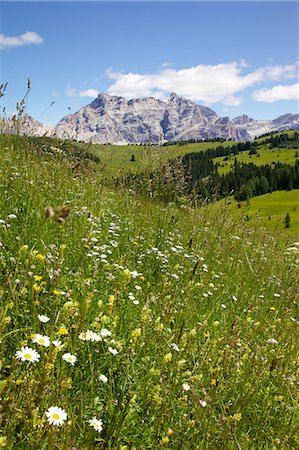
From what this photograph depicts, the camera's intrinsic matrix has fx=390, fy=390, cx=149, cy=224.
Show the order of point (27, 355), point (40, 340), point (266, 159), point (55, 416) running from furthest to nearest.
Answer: point (266, 159) → point (40, 340) → point (27, 355) → point (55, 416)

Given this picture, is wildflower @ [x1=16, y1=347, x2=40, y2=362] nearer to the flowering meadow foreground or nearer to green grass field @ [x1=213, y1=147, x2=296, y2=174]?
the flowering meadow foreground

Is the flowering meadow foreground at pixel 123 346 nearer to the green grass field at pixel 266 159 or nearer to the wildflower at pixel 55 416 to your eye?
the wildflower at pixel 55 416

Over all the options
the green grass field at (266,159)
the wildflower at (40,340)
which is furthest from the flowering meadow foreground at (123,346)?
the green grass field at (266,159)

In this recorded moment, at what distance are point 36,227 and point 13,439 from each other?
2863 millimetres

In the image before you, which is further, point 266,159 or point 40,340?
point 266,159

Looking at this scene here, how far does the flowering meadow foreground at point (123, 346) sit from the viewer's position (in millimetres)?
2186

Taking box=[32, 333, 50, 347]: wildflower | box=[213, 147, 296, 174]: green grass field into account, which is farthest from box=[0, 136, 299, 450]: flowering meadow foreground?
box=[213, 147, 296, 174]: green grass field

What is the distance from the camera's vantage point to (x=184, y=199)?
7.61 metres

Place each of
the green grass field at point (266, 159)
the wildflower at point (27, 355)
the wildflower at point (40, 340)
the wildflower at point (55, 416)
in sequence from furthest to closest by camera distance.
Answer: the green grass field at point (266, 159) < the wildflower at point (40, 340) < the wildflower at point (27, 355) < the wildflower at point (55, 416)

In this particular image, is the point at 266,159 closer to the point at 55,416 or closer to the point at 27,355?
the point at 27,355

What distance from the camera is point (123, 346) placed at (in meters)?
3.21

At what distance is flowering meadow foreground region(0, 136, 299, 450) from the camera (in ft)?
7.17

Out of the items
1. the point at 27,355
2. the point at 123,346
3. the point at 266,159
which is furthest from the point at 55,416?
the point at 266,159

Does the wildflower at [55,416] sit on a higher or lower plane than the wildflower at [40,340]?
lower
